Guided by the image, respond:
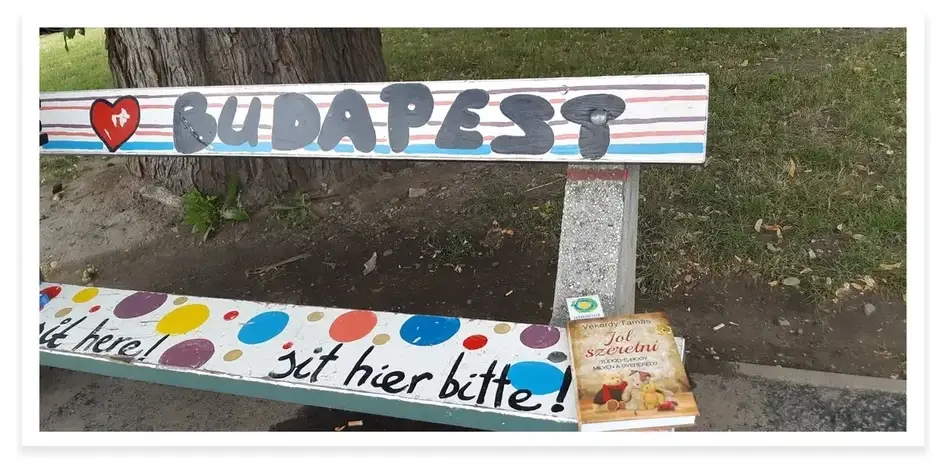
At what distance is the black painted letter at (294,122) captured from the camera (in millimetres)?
2424

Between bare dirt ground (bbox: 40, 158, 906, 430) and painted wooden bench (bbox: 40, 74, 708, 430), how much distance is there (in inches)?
24.1

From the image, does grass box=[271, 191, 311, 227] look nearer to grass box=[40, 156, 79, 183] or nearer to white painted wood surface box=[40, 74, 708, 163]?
white painted wood surface box=[40, 74, 708, 163]

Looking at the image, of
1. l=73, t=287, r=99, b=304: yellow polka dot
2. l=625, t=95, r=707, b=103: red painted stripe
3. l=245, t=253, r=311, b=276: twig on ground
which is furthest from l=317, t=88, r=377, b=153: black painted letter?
l=245, t=253, r=311, b=276: twig on ground

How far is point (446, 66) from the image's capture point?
6016 millimetres

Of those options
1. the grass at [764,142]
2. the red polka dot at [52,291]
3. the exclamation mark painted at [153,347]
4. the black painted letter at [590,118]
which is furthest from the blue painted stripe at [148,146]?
the grass at [764,142]

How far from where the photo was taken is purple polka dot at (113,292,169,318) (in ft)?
8.18

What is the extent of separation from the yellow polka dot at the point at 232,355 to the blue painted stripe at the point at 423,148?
2.56ft

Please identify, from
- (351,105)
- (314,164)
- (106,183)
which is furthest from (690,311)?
(106,183)

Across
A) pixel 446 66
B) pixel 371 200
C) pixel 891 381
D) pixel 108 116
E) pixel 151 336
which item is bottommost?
pixel 891 381

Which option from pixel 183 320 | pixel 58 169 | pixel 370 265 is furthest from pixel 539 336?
pixel 58 169

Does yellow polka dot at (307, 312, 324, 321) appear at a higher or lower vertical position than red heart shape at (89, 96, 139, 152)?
lower

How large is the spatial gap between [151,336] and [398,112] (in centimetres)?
124

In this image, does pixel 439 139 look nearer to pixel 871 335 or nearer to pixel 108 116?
pixel 108 116

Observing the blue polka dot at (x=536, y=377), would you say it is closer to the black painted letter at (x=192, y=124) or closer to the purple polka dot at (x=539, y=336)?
the purple polka dot at (x=539, y=336)
